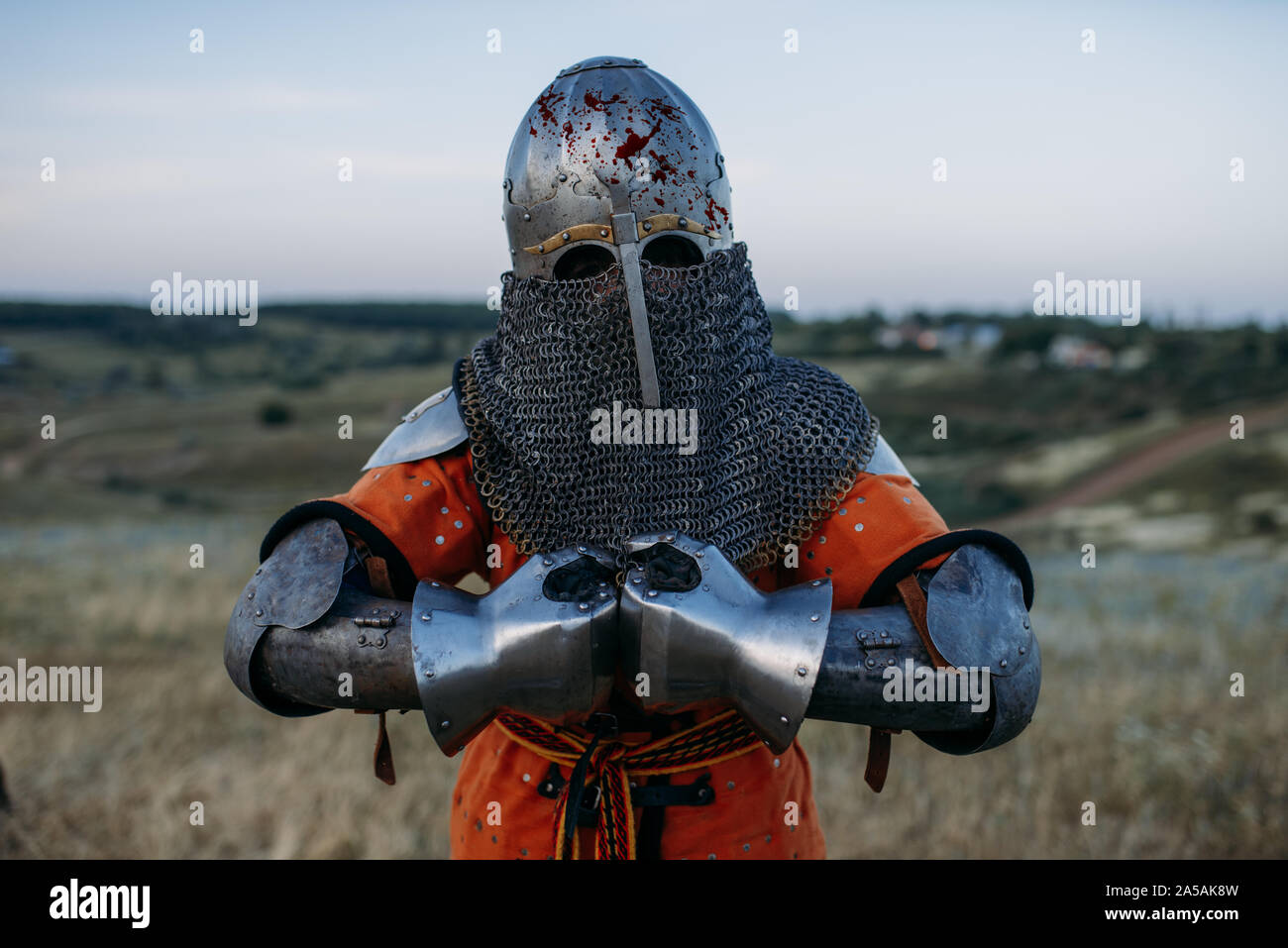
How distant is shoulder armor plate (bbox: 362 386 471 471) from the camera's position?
3098 millimetres

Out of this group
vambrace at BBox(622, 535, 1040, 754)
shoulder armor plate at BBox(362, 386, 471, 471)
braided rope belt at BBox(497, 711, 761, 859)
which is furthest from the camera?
shoulder armor plate at BBox(362, 386, 471, 471)

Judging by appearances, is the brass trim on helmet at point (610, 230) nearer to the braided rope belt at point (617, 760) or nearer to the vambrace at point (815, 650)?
the vambrace at point (815, 650)

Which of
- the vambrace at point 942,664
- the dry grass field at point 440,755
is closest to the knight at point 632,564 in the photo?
the vambrace at point 942,664

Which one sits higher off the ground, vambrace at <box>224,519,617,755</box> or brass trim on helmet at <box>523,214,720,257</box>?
brass trim on helmet at <box>523,214,720,257</box>

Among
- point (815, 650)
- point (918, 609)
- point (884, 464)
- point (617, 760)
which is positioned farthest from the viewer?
point (884, 464)

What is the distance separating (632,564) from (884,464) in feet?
2.96

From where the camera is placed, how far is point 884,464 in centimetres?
310

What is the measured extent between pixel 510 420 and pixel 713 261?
0.77m

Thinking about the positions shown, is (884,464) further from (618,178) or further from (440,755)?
(440,755)

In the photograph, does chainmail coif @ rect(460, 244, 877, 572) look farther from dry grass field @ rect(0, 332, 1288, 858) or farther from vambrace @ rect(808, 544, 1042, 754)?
dry grass field @ rect(0, 332, 1288, 858)

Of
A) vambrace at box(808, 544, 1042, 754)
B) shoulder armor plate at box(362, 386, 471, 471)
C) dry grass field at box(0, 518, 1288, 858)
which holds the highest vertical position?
shoulder armor plate at box(362, 386, 471, 471)

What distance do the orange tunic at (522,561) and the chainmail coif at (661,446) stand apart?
0.08 m

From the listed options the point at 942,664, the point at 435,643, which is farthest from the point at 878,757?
the point at 435,643

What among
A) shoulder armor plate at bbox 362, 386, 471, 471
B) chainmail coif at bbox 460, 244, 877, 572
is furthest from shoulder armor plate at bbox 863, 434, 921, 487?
shoulder armor plate at bbox 362, 386, 471, 471
